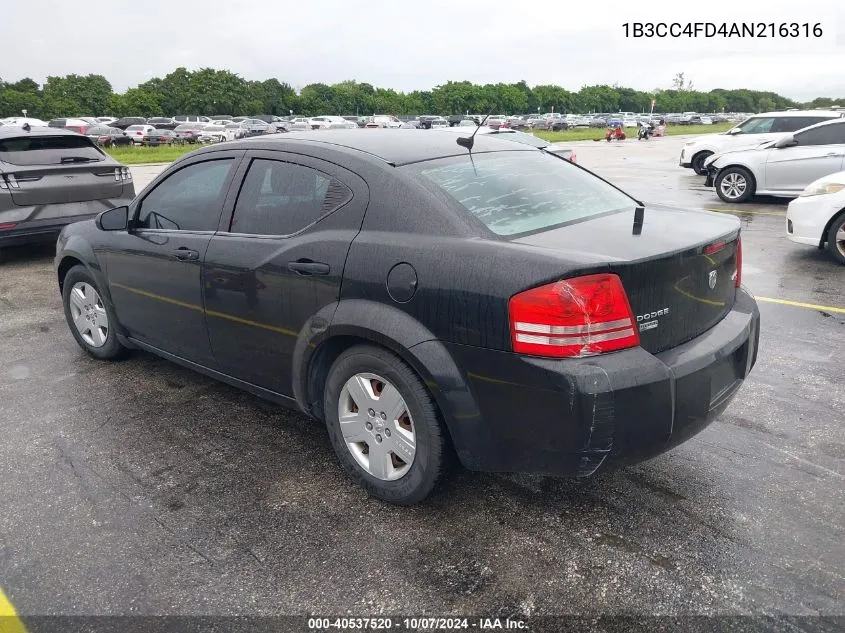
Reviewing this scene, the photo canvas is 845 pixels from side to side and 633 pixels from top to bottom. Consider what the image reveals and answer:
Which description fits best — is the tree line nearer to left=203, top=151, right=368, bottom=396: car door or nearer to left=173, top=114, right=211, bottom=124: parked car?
left=173, top=114, right=211, bottom=124: parked car

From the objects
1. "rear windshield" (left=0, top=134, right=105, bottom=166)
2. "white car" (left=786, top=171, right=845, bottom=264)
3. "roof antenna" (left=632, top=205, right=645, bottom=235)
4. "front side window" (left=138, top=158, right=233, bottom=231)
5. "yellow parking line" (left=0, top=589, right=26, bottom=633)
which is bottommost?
"yellow parking line" (left=0, top=589, right=26, bottom=633)

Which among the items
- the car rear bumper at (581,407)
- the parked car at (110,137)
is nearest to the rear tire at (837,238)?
the car rear bumper at (581,407)

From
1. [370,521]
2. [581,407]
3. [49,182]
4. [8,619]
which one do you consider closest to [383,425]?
[370,521]

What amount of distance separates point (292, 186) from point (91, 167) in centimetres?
576

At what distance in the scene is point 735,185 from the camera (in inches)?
496

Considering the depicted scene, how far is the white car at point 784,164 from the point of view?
11.2m

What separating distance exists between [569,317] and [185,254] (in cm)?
223

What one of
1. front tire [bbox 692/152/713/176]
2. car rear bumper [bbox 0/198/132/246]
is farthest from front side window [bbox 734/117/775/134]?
car rear bumper [bbox 0/198/132/246]

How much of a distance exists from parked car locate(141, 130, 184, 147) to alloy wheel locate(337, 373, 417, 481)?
141 feet

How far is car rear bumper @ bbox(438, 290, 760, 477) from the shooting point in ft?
7.89

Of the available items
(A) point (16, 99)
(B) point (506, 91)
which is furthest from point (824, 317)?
(B) point (506, 91)

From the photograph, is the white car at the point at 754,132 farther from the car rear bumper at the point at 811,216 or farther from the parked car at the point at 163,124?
the parked car at the point at 163,124

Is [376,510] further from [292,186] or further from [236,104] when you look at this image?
[236,104]

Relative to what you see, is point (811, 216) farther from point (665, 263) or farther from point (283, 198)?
point (283, 198)
